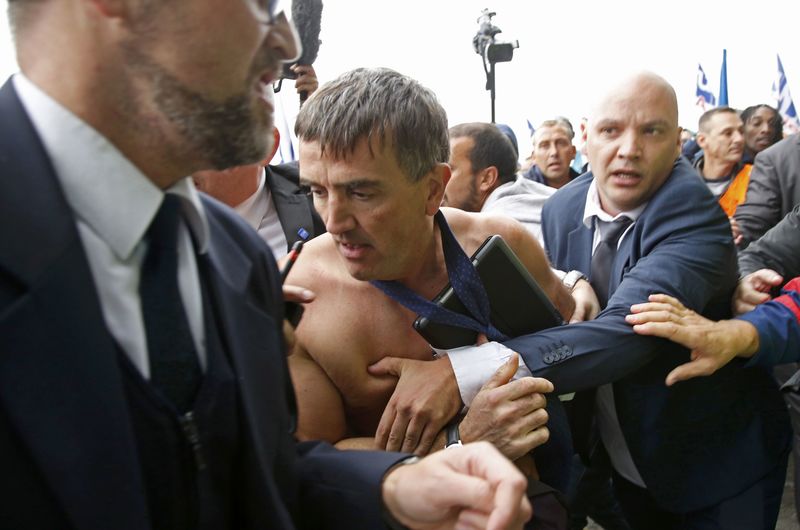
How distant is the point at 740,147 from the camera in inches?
216

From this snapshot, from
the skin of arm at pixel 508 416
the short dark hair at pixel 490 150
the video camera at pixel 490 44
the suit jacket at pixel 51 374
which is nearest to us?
the suit jacket at pixel 51 374

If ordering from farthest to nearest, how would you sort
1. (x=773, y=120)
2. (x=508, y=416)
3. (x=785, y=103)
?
(x=785, y=103) < (x=773, y=120) < (x=508, y=416)

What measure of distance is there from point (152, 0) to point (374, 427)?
4.31 ft

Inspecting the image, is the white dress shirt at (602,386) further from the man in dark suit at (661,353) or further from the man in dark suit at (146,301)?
the man in dark suit at (146,301)

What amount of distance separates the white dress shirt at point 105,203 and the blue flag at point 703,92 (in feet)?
38.1

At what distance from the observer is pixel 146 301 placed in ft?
2.95

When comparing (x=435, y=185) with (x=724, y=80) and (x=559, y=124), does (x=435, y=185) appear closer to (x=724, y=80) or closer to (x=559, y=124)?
(x=559, y=124)

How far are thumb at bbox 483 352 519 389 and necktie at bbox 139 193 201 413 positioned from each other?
37.8 inches

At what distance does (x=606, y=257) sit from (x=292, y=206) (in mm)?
1243

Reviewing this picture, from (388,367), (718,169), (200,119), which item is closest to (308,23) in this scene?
(388,367)

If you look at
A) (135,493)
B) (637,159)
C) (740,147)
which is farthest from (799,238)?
(740,147)

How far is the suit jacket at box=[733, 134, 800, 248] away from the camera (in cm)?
400

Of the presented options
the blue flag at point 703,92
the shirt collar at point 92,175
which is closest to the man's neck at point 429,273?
the shirt collar at point 92,175

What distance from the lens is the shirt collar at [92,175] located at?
2.74 feet
